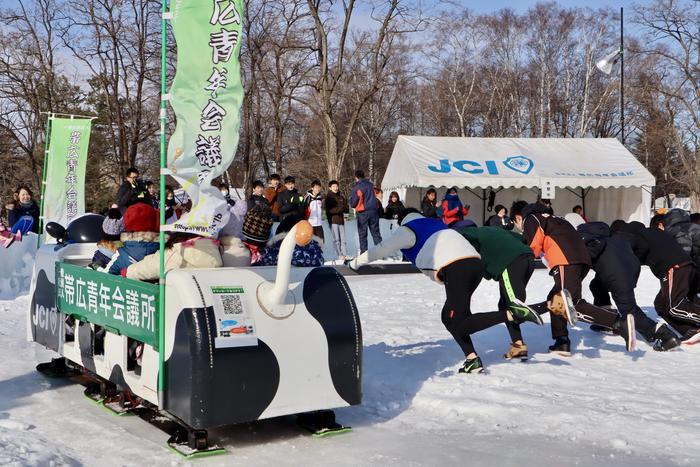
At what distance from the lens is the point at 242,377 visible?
15.1 ft

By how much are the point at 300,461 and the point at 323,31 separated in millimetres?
25426

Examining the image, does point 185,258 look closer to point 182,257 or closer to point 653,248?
point 182,257

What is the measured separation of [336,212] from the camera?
16.9 meters

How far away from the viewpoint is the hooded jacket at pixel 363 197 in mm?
17234

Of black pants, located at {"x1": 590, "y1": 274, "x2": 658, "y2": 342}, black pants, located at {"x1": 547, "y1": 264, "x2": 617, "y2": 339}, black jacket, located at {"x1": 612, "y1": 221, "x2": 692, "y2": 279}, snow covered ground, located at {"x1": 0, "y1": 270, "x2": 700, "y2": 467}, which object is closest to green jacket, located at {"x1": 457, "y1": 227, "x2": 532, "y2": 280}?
black pants, located at {"x1": 547, "y1": 264, "x2": 617, "y2": 339}

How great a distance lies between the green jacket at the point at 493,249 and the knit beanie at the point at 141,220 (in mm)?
2913

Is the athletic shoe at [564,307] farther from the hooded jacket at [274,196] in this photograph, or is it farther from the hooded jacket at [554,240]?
the hooded jacket at [274,196]

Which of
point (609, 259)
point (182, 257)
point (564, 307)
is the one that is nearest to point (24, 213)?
point (182, 257)

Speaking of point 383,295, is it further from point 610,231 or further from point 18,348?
point 18,348

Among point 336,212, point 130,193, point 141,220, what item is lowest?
point 336,212

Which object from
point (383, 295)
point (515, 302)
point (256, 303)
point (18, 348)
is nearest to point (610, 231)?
point (515, 302)

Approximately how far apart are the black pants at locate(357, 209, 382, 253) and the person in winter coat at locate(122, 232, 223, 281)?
1227 cm

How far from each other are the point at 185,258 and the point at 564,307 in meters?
3.70

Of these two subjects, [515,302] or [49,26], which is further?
[49,26]
